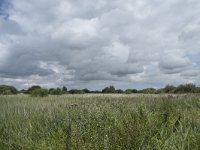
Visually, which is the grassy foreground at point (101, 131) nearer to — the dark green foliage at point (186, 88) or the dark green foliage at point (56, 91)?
A: the dark green foliage at point (186, 88)

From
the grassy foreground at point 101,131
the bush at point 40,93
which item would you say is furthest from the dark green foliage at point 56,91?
the grassy foreground at point 101,131

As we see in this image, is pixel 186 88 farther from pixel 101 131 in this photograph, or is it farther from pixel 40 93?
pixel 101 131

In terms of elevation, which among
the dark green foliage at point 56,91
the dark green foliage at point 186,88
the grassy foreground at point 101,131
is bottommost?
the grassy foreground at point 101,131

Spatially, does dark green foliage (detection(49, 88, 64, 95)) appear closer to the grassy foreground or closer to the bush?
the bush

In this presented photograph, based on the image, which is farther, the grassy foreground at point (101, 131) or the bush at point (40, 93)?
the bush at point (40, 93)

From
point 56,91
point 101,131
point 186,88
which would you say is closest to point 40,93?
point 56,91

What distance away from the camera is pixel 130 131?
243 inches

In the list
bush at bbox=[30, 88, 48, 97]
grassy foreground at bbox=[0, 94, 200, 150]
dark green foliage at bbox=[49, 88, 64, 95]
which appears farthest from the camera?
dark green foliage at bbox=[49, 88, 64, 95]

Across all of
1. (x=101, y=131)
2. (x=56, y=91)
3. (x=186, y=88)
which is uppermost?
(x=56, y=91)

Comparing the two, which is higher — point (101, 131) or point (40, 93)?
point (40, 93)

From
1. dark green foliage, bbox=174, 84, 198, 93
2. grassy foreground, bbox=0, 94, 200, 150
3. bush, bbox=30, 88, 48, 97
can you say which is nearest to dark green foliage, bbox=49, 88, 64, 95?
bush, bbox=30, 88, 48, 97

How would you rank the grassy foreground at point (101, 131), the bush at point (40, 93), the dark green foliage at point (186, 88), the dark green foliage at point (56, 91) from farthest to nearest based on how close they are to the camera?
1. the dark green foliage at point (56, 91)
2. the bush at point (40, 93)
3. the dark green foliage at point (186, 88)
4. the grassy foreground at point (101, 131)

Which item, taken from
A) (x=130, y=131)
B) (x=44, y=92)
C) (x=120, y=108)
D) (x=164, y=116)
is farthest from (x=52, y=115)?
(x=44, y=92)

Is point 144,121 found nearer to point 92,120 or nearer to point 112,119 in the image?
point 112,119
